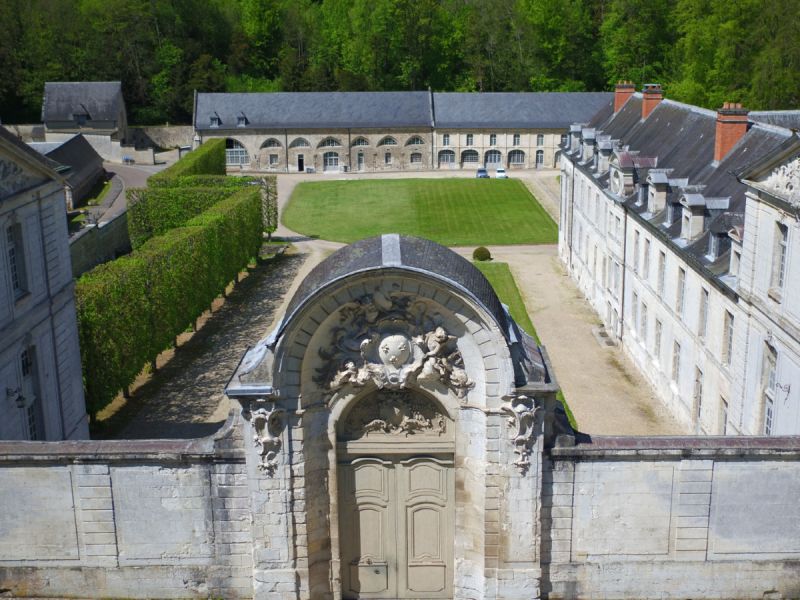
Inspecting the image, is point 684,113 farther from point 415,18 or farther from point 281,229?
point 415,18

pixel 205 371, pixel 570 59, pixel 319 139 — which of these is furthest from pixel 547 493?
pixel 570 59

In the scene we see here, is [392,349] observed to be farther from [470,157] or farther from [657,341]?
[470,157]

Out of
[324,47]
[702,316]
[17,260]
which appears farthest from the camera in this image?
[324,47]

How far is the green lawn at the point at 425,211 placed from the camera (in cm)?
4925

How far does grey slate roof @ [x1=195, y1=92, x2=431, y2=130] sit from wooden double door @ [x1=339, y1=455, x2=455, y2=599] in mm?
62530

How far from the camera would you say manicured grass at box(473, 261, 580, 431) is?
32.8 meters

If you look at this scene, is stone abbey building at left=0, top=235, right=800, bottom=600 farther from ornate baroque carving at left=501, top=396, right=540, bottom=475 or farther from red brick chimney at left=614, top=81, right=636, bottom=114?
red brick chimney at left=614, top=81, right=636, bottom=114

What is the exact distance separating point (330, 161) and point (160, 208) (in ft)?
108

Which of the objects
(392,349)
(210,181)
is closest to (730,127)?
(392,349)

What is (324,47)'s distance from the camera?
9331 cm

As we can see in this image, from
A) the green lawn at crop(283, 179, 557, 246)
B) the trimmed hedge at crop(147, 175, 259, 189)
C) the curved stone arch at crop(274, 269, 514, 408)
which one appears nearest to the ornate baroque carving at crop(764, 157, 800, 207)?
the curved stone arch at crop(274, 269, 514, 408)

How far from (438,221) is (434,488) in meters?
40.3

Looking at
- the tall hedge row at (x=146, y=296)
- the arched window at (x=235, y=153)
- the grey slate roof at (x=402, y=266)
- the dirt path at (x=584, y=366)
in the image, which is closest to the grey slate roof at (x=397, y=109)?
the arched window at (x=235, y=153)

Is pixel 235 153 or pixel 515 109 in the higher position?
pixel 515 109
